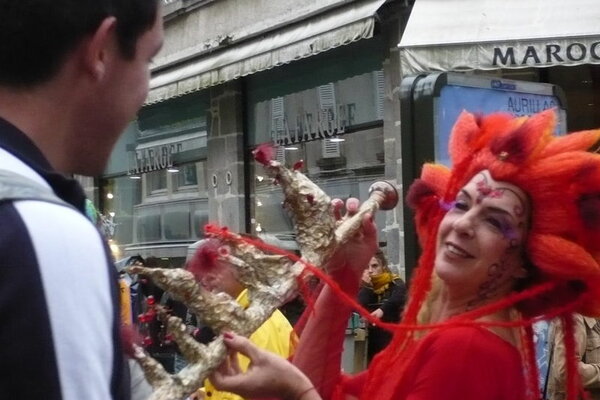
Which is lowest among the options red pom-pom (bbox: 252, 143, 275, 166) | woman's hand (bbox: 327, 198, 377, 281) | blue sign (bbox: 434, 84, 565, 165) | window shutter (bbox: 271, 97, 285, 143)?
woman's hand (bbox: 327, 198, 377, 281)

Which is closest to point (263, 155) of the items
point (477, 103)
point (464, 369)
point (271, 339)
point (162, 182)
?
point (464, 369)

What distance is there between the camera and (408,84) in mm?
4430

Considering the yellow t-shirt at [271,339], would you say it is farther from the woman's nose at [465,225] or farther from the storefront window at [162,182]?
the storefront window at [162,182]

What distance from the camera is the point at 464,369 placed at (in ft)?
7.11

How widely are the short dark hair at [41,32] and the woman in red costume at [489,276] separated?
4.22 feet

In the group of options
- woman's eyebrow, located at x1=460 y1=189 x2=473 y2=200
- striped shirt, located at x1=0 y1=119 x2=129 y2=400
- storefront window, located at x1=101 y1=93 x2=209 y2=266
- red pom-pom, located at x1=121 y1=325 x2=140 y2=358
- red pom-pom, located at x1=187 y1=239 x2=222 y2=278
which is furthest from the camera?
storefront window, located at x1=101 y1=93 x2=209 y2=266

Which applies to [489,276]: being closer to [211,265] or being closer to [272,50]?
[211,265]

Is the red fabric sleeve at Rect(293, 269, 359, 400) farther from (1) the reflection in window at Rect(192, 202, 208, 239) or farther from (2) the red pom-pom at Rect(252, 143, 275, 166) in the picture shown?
(1) the reflection in window at Rect(192, 202, 208, 239)

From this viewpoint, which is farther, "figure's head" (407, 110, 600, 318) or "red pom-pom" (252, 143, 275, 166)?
"figure's head" (407, 110, 600, 318)

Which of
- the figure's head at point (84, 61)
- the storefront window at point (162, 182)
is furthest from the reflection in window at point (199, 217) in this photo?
the figure's head at point (84, 61)

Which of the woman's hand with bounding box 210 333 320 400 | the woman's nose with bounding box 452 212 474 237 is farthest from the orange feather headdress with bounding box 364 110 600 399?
the woman's hand with bounding box 210 333 320 400

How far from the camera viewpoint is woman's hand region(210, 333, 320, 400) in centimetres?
173

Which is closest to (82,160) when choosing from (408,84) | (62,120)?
(62,120)

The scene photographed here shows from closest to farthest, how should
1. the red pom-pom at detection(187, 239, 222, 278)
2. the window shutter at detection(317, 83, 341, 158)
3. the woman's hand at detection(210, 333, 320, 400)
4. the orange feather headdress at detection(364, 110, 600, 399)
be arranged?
the woman's hand at detection(210, 333, 320, 400)
the red pom-pom at detection(187, 239, 222, 278)
the orange feather headdress at detection(364, 110, 600, 399)
the window shutter at detection(317, 83, 341, 158)
